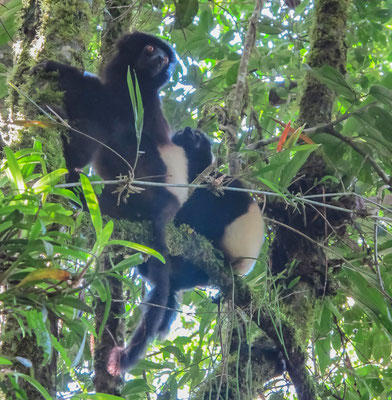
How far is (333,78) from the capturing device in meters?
2.90

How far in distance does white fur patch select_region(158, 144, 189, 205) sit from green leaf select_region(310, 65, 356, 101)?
1214 mm

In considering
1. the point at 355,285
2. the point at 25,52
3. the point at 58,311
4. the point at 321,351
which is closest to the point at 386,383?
the point at 321,351

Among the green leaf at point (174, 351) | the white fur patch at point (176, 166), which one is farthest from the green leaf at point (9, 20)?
the green leaf at point (174, 351)

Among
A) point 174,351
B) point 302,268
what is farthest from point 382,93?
point 174,351

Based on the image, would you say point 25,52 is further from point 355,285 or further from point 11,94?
point 355,285

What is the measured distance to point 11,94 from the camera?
2.13 m

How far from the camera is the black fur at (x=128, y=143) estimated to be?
3.06 meters

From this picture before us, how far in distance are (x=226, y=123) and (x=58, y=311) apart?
2.15 meters

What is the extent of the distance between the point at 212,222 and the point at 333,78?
5.52 feet

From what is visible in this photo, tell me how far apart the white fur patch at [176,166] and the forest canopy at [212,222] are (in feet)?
0.91

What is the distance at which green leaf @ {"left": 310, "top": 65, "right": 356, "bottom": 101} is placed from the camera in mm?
2877

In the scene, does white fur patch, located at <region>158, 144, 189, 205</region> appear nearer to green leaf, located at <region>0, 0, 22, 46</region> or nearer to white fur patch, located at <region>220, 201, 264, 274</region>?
white fur patch, located at <region>220, 201, 264, 274</region>

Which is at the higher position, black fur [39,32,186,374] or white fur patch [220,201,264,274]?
black fur [39,32,186,374]

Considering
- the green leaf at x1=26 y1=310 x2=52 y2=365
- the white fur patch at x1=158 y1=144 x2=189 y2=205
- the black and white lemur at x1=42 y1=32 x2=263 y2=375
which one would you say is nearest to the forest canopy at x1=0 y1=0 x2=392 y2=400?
the green leaf at x1=26 y1=310 x2=52 y2=365
